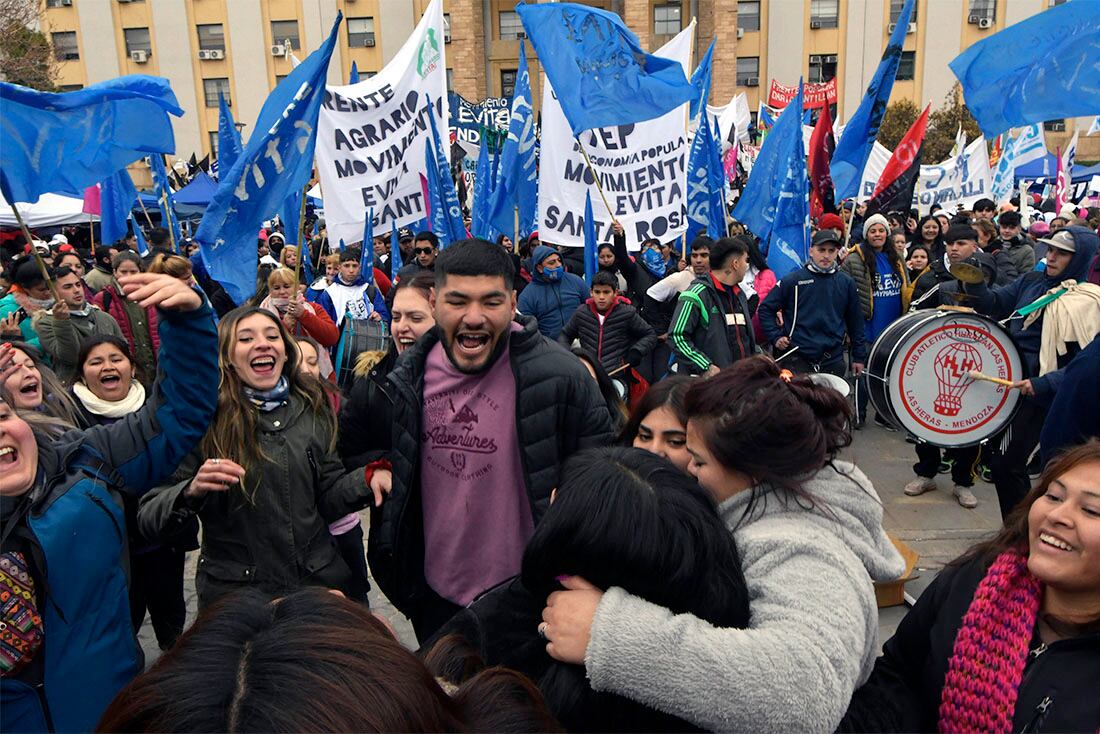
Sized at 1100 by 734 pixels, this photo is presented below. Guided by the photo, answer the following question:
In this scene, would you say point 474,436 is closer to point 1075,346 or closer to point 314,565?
point 314,565

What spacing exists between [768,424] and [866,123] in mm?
5728

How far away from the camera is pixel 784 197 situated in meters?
6.90

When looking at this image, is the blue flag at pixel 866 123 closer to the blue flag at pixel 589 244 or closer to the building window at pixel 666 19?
the blue flag at pixel 589 244

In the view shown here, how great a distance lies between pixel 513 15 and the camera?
43.1 metres

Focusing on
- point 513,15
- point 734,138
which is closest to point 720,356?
point 734,138

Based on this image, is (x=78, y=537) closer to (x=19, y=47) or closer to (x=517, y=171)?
(x=517, y=171)

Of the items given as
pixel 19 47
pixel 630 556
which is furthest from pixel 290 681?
pixel 19 47

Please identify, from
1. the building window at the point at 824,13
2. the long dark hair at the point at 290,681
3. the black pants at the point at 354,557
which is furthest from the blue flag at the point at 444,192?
the building window at the point at 824,13

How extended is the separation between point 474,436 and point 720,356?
123 inches

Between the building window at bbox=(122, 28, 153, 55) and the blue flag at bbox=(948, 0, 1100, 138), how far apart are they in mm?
45193

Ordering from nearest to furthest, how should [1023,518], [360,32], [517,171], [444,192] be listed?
[1023,518], [444,192], [517,171], [360,32]

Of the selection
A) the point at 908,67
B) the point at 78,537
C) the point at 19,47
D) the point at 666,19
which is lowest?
the point at 78,537

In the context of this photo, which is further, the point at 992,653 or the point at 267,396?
the point at 267,396

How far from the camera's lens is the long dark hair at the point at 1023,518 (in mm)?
1553
